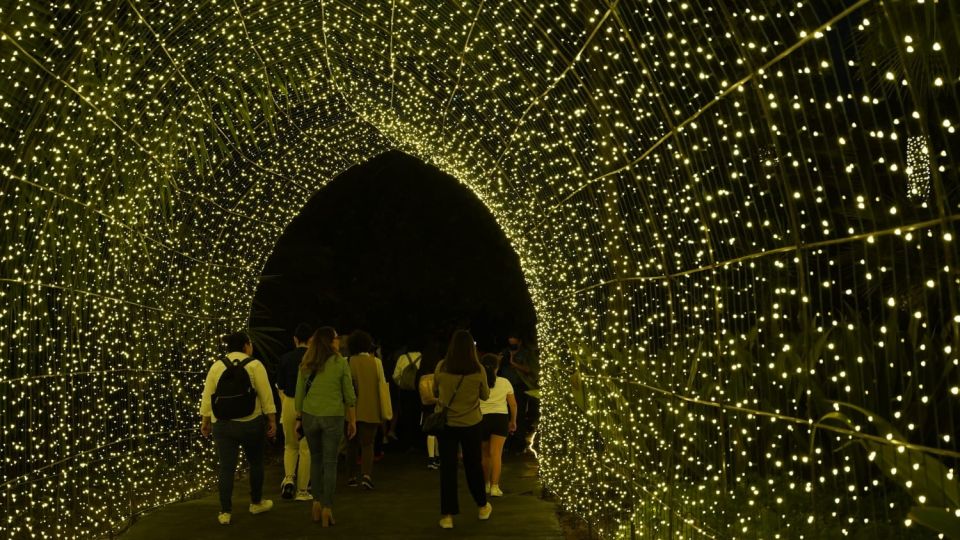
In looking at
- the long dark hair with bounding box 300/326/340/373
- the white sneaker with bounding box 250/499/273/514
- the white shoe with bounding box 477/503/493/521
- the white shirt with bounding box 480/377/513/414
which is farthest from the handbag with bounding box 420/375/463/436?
the white sneaker with bounding box 250/499/273/514

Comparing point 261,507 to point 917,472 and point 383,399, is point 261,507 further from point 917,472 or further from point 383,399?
point 917,472

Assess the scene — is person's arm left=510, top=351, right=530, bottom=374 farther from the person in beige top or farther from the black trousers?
the black trousers

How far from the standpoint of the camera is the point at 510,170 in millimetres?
10875

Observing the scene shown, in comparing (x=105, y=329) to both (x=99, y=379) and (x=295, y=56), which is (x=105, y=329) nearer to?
(x=99, y=379)

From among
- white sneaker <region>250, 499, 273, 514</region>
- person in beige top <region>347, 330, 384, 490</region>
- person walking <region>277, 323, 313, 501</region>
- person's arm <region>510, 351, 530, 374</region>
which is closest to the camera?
white sneaker <region>250, 499, 273, 514</region>

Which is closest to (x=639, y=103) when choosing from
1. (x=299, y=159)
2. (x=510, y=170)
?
(x=510, y=170)

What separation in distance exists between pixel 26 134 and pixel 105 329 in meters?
2.58

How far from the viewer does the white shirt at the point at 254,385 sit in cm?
985

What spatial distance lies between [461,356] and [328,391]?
1.15 meters

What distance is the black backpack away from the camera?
383 inches

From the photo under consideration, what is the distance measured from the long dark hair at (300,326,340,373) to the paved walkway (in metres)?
1.33

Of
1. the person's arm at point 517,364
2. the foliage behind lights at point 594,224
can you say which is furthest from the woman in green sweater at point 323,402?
the person's arm at point 517,364

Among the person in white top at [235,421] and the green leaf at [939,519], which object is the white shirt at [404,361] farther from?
the green leaf at [939,519]

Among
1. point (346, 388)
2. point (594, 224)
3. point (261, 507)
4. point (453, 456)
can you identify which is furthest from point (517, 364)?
point (594, 224)
